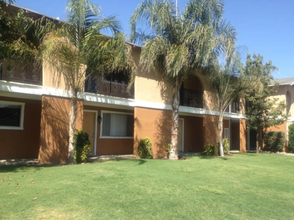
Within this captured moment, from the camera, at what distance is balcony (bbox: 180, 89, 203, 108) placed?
52.5 feet

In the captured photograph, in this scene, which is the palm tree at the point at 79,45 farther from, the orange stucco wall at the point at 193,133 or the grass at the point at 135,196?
the orange stucco wall at the point at 193,133

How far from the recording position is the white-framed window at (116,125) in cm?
1367

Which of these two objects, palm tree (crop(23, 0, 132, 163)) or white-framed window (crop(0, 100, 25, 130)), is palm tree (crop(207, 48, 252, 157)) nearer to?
palm tree (crop(23, 0, 132, 163))

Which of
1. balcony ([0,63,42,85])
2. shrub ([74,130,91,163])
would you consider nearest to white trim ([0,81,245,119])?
balcony ([0,63,42,85])

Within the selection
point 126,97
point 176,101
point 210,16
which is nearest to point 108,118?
point 126,97

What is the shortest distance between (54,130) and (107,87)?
3.83 metres

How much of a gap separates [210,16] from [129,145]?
847 cm

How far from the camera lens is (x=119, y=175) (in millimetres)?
7531

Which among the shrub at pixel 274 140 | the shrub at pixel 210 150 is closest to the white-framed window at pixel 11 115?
the shrub at pixel 210 150

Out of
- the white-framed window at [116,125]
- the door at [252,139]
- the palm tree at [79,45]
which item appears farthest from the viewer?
the door at [252,139]

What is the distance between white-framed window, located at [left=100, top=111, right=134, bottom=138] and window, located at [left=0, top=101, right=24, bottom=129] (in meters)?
4.13

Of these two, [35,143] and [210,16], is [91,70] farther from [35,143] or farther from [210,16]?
[210,16]

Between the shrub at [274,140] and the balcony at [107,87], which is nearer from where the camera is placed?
the balcony at [107,87]

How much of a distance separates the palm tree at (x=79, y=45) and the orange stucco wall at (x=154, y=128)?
404 centimetres
